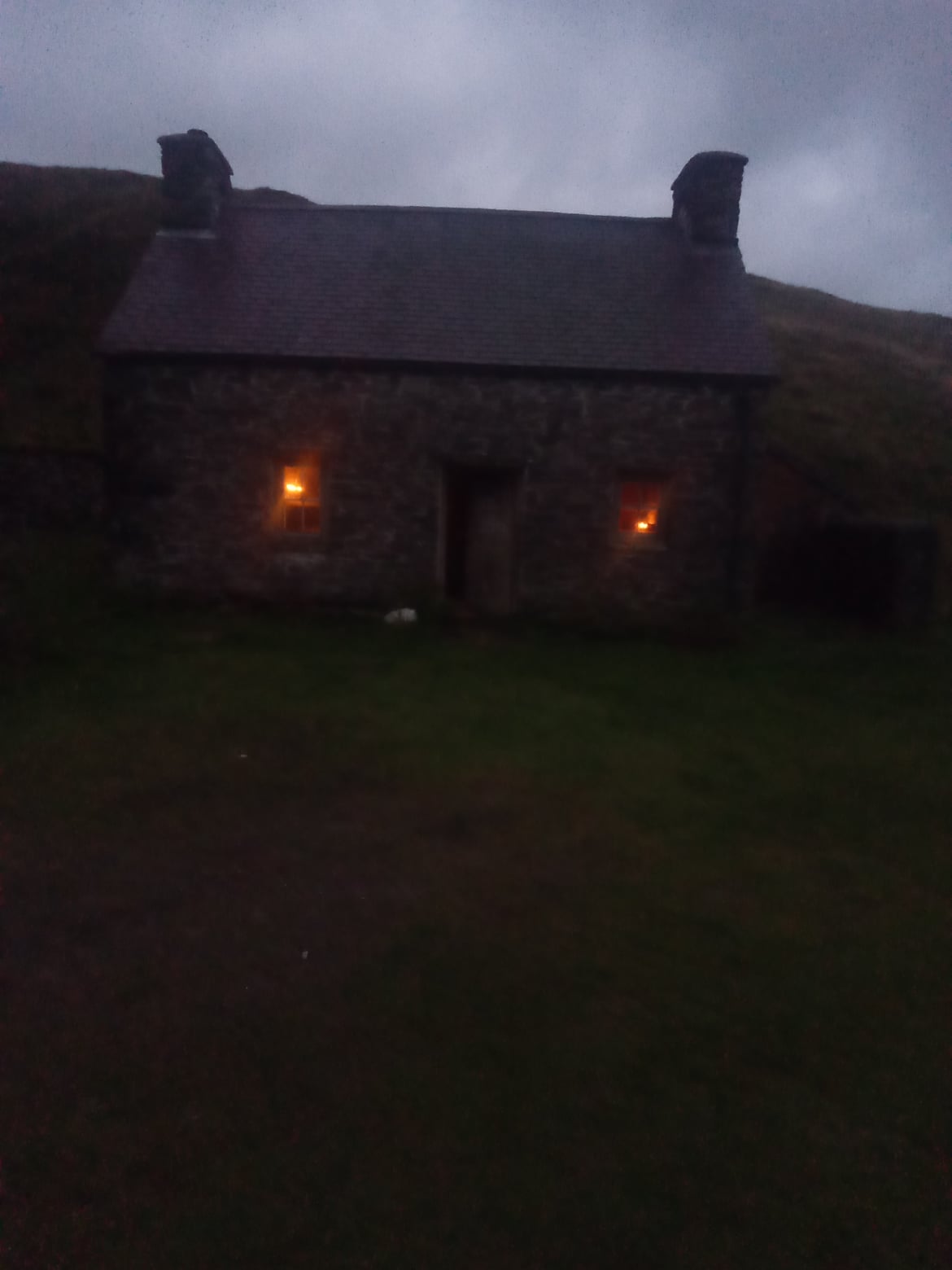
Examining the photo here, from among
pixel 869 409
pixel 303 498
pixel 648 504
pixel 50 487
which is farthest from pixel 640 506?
pixel 869 409

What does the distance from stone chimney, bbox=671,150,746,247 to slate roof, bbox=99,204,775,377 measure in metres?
0.32

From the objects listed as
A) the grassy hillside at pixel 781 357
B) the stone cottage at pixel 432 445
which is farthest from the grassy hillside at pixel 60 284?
the stone cottage at pixel 432 445

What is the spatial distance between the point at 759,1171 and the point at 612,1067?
0.82 meters

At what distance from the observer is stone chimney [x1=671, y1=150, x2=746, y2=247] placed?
16.3 meters

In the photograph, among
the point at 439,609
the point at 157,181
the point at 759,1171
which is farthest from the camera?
the point at 157,181

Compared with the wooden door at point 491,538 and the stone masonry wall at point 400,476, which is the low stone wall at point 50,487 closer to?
the stone masonry wall at point 400,476

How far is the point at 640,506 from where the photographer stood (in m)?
15.4

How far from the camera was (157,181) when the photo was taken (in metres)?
54.7

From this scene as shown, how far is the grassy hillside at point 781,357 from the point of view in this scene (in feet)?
83.5

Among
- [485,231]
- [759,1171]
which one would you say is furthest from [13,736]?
[485,231]

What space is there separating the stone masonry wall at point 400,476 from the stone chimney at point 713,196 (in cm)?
394

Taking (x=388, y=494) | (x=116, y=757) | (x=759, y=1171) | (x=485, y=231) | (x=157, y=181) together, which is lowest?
(x=759, y=1171)

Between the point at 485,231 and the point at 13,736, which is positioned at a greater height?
the point at 485,231

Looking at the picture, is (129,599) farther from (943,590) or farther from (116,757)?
(943,590)
